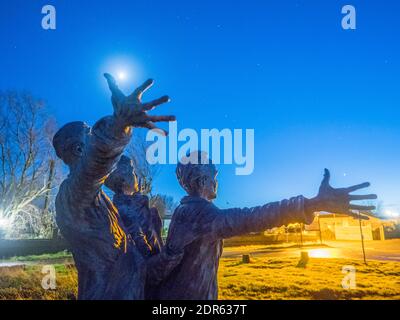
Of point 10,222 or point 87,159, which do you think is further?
point 10,222

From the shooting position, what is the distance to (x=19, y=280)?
11555 millimetres

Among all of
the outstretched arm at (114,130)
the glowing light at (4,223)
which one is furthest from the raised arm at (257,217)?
the glowing light at (4,223)

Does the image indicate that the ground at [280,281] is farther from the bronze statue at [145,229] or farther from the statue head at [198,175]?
the statue head at [198,175]

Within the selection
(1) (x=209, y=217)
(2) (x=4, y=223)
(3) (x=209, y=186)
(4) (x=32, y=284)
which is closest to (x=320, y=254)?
(4) (x=32, y=284)

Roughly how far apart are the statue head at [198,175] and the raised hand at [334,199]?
765mm

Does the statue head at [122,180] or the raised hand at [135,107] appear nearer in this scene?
the raised hand at [135,107]

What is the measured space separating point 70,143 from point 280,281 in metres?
11.3

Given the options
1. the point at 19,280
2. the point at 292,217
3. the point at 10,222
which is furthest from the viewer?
the point at 10,222

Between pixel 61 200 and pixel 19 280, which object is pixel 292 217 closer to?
pixel 61 200

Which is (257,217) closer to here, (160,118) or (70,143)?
(160,118)

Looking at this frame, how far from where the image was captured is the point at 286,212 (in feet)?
6.08

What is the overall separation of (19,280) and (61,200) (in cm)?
1175

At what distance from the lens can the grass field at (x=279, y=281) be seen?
393 inches
